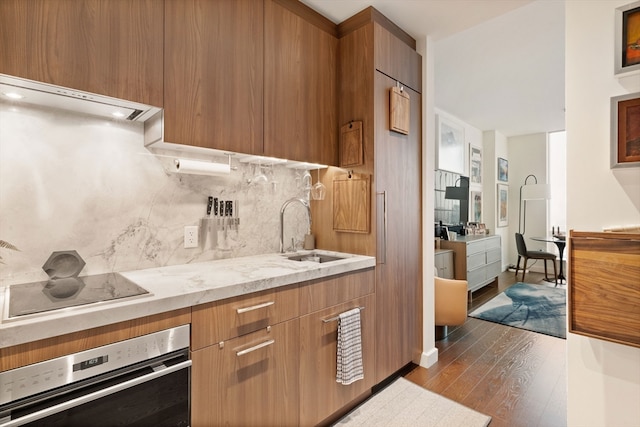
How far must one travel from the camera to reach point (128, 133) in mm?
1667

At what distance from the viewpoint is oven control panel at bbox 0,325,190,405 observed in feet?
2.97

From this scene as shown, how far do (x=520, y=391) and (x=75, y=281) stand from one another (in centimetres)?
285

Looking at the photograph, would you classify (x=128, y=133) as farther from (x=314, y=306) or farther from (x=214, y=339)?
(x=314, y=306)

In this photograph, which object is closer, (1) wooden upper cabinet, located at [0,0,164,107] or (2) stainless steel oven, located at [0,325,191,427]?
(2) stainless steel oven, located at [0,325,191,427]

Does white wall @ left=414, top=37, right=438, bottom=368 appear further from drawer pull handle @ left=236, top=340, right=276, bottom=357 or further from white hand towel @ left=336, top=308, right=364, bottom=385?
drawer pull handle @ left=236, top=340, right=276, bottom=357

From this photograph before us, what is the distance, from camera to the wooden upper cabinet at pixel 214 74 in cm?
153

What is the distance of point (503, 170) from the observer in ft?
21.6

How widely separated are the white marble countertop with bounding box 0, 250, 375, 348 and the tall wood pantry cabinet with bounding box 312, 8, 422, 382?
0.89ft

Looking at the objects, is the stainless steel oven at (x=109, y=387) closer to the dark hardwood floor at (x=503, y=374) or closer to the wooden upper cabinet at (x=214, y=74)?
the wooden upper cabinet at (x=214, y=74)

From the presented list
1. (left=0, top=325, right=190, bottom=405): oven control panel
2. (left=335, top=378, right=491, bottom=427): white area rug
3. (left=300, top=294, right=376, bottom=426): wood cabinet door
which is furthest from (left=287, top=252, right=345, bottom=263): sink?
(left=0, top=325, right=190, bottom=405): oven control panel

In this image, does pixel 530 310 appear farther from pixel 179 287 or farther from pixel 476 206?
pixel 179 287

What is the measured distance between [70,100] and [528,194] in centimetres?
716

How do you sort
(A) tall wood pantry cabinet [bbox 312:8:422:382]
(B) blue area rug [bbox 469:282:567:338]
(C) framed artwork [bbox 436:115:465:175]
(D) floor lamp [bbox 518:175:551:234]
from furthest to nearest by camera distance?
1. (D) floor lamp [bbox 518:175:551:234]
2. (C) framed artwork [bbox 436:115:465:175]
3. (B) blue area rug [bbox 469:282:567:338]
4. (A) tall wood pantry cabinet [bbox 312:8:422:382]

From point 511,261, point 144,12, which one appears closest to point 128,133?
point 144,12
